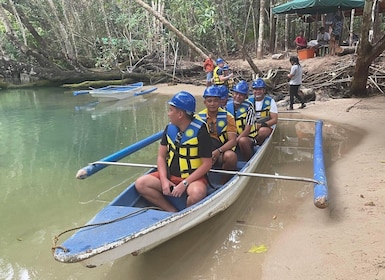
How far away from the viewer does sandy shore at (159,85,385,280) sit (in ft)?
10.6

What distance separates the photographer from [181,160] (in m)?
3.76

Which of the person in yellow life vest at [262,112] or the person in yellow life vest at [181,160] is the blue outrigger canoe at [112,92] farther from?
the person in yellow life vest at [181,160]

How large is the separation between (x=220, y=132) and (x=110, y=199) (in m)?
1.86

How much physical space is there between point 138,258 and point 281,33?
19.8 metres

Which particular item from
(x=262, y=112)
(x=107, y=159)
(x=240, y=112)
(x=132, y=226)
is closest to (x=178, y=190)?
(x=132, y=226)

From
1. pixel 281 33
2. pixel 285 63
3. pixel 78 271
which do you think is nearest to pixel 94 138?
pixel 78 271

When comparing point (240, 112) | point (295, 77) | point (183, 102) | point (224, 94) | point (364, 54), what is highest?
point (364, 54)

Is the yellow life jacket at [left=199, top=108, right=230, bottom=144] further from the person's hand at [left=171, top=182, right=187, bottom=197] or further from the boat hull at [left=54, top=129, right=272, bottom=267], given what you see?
the person's hand at [left=171, top=182, right=187, bottom=197]

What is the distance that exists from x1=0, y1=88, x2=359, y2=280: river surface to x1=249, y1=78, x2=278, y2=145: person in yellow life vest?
569 millimetres

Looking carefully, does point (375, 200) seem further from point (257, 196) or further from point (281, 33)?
point (281, 33)

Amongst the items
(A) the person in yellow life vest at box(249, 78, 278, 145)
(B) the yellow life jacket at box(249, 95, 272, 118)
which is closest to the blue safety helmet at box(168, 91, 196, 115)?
(A) the person in yellow life vest at box(249, 78, 278, 145)

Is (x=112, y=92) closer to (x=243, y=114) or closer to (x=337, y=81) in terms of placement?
(x=337, y=81)

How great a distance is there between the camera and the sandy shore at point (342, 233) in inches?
128

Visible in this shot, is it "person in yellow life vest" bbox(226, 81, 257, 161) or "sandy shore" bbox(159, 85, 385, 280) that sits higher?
"person in yellow life vest" bbox(226, 81, 257, 161)
